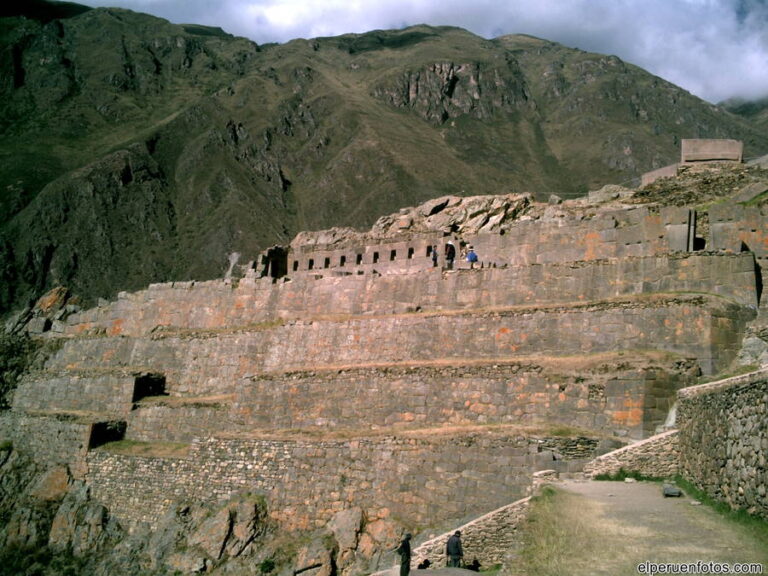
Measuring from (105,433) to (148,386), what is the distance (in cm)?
278

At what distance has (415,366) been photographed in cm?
2427

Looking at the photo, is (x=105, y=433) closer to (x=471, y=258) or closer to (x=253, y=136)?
(x=471, y=258)

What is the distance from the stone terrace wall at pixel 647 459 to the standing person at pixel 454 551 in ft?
11.5

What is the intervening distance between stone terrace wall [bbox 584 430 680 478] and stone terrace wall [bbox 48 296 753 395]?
3961 millimetres

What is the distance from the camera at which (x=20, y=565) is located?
84.3 ft

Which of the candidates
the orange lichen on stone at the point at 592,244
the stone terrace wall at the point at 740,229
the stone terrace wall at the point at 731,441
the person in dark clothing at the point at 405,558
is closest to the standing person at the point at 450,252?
the orange lichen on stone at the point at 592,244

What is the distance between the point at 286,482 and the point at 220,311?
1260 centimetres

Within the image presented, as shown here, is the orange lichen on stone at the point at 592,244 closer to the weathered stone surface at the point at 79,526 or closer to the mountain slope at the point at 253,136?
the weathered stone surface at the point at 79,526

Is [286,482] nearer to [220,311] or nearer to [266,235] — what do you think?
[220,311]

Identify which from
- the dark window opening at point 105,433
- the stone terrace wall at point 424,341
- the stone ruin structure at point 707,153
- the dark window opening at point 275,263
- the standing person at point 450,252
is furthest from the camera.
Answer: the dark window opening at point 275,263

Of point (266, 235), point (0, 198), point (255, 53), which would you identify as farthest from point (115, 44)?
point (266, 235)

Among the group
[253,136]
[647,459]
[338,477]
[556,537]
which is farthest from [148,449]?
[253,136]

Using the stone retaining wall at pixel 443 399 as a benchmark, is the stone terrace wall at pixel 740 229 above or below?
above

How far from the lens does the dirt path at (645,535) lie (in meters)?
11.5
